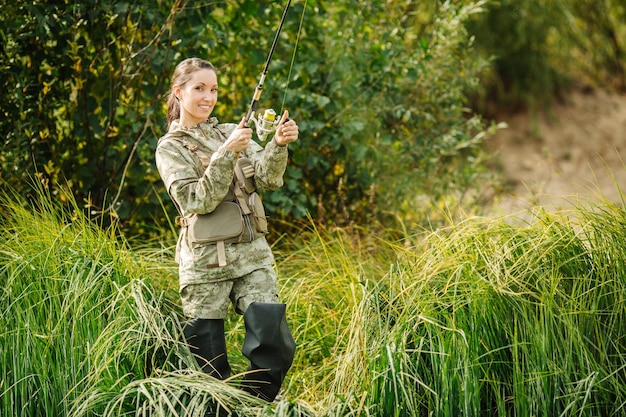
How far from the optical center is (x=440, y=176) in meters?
6.33

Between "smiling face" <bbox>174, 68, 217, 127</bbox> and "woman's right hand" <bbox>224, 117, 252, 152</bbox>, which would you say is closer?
"woman's right hand" <bbox>224, 117, 252, 152</bbox>

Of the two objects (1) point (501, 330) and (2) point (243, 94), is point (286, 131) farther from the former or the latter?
(2) point (243, 94)

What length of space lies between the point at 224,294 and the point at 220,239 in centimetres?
24

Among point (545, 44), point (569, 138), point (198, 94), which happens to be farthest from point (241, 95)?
point (569, 138)

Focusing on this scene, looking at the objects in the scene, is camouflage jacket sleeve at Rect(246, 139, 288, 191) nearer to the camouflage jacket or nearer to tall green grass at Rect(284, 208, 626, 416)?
the camouflage jacket

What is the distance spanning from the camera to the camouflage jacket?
331cm

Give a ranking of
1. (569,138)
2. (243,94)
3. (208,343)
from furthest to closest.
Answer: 1. (569,138)
2. (243,94)
3. (208,343)

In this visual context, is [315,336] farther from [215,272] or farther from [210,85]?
[210,85]

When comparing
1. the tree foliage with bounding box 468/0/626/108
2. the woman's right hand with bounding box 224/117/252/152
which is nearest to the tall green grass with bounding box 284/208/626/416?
the woman's right hand with bounding box 224/117/252/152

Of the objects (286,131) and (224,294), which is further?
(224,294)

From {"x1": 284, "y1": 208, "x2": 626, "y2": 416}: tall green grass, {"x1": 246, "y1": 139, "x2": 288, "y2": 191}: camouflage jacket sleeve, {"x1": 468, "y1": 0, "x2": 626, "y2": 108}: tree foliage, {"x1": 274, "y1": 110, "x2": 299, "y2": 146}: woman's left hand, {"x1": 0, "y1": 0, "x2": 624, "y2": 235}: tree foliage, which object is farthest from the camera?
{"x1": 468, "y1": 0, "x2": 626, "y2": 108}: tree foliage

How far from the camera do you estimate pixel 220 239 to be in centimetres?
341

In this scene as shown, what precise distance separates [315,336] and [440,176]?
2.46 metres

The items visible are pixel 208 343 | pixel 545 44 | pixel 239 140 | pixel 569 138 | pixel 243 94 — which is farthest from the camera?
pixel 569 138
